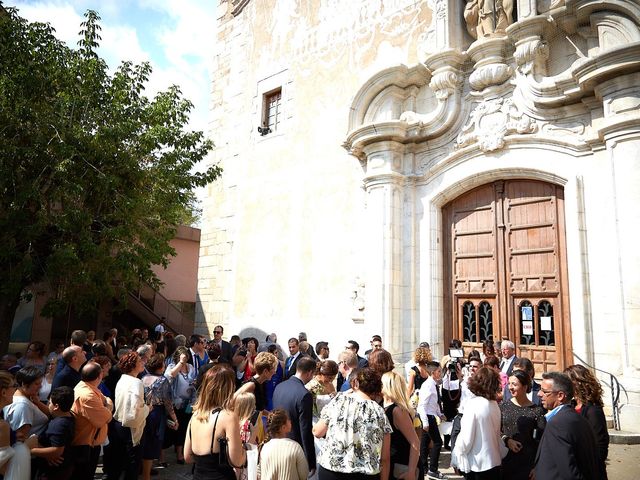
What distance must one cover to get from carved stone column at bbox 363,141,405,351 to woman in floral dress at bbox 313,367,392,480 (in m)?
6.02

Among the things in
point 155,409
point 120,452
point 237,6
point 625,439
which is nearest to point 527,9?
point 625,439

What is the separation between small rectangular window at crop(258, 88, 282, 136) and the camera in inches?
515

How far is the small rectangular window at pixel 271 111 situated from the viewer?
1308 centimetres

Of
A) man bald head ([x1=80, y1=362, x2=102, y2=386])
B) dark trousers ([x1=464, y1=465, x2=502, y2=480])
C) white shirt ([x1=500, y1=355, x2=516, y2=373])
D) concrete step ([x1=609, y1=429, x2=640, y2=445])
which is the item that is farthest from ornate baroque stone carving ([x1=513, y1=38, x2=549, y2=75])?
man bald head ([x1=80, y1=362, x2=102, y2=386])

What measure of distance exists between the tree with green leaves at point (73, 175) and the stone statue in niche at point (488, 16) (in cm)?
660

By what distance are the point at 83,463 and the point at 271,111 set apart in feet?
35.5

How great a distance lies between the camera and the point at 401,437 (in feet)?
11.4

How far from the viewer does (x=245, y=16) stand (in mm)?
14477

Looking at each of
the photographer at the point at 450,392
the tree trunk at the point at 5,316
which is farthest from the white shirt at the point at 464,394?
the tree trunk at the point at 5,316

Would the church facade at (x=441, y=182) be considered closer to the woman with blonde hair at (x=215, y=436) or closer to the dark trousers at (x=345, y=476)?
the dark trousers at (x=345, y=476)

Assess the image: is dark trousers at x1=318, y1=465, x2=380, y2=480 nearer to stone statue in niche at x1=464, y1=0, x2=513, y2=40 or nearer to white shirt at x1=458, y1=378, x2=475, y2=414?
white shirt at x1=458, y1=378, x2=475, y2=414

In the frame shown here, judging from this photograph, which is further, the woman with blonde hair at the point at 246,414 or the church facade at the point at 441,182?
the church facade at the point at 441,182

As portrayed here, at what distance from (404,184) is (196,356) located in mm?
5465

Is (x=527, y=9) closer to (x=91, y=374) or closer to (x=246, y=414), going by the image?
(x=246, y=414)
